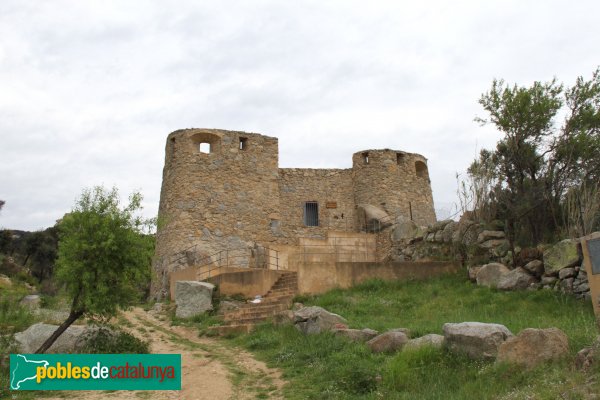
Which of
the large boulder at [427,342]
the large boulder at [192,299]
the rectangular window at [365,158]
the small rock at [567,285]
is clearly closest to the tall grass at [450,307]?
the small rock at [567,285]

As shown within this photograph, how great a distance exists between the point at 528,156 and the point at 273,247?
31.1ft

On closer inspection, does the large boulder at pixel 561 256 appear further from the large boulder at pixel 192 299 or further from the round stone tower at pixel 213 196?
the round stone tower at pixel 213 196

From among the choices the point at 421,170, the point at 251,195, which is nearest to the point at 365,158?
the point at 421,170

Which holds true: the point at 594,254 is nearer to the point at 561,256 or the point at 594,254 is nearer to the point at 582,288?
the point at 582,288

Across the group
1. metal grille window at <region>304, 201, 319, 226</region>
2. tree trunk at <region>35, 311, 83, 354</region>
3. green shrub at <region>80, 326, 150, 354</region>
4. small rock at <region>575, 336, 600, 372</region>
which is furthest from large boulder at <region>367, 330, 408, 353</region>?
metal grille window at <region>304, 201, 319, 226</region>

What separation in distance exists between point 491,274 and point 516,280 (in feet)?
2.84

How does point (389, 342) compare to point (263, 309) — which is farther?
point (263, 309)

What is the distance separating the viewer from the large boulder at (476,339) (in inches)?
308

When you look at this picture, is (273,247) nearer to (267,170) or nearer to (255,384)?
(267,170)

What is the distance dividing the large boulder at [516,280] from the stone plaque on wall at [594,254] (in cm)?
279

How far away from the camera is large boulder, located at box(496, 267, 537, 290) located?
1230cm

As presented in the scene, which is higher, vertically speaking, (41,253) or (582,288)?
(41,253)

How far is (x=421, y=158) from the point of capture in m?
24.5

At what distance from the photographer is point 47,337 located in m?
11.1
